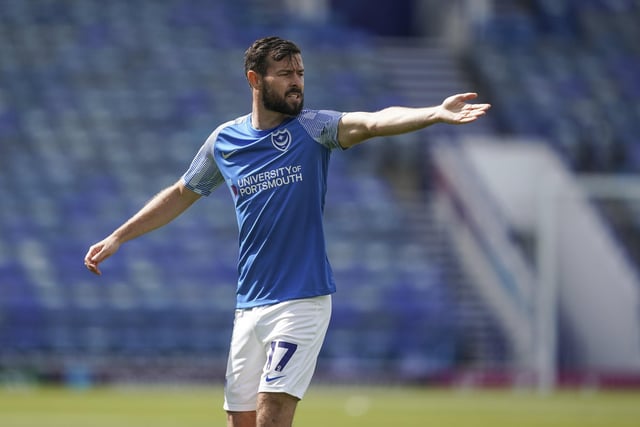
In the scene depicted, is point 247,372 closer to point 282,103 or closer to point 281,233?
point 281,233

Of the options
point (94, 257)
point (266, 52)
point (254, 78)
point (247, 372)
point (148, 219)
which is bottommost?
Result: point (247, 372)

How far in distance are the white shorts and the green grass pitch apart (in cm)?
665

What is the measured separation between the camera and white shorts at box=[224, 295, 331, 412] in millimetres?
6555

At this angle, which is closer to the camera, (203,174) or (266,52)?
(266,52)

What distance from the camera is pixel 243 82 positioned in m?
24.7

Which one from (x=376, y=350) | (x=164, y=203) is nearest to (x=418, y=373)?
(x=376, y=350)

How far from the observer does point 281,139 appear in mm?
6785

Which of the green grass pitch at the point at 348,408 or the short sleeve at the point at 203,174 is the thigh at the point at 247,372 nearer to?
the short sleeve at the point at 203,174

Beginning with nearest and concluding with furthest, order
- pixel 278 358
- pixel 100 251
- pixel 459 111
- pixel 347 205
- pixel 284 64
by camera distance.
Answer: pixel 459 111
pixel 278 358
pixel 284 64
pixel 100 251
pixel 347 205

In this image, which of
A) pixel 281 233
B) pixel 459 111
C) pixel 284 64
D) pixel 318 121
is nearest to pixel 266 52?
pixel 284 64

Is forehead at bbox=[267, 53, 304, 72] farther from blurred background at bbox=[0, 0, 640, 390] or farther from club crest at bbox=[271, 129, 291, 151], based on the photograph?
blurred background at bbox=[0, 0, 640, 390]

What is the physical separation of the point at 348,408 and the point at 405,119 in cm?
1027

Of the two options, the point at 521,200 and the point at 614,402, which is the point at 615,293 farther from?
the point at 614,402

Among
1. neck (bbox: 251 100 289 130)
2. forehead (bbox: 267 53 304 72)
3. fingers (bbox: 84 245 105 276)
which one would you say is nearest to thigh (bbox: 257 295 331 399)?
neck (bbox: 251 100 289 130)
